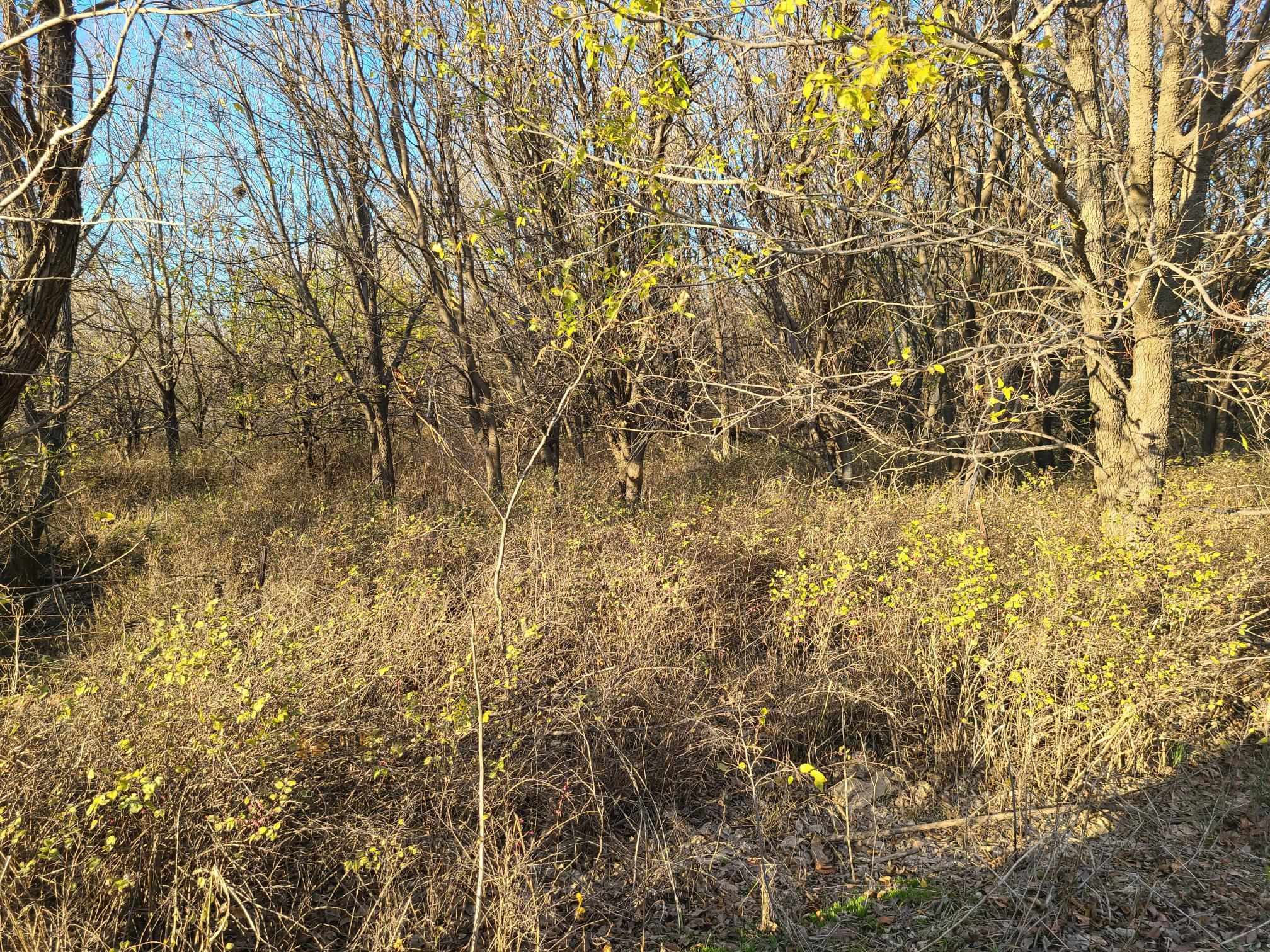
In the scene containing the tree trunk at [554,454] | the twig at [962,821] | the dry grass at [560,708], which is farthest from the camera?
the tree trunk at [554,454]

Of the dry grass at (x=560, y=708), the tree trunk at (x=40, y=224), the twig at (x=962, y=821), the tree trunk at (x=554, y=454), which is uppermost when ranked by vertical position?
the tree trunk at (x=40, y=224)

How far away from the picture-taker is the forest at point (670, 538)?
2678 mm

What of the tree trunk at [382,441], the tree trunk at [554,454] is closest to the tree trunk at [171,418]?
the tree trunk at [382,441]

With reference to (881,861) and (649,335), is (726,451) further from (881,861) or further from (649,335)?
(881,861)

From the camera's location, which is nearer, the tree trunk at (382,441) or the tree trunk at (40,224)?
the tree trunk at (40,224)

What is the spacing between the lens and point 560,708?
3.58 m

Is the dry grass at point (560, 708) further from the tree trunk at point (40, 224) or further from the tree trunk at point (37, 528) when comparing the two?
the tree trunk at point (40, 224)

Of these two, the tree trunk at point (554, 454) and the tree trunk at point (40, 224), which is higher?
the tree trunk at point (40, 224)

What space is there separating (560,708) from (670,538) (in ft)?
8.31

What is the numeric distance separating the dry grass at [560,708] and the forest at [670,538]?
0.09ft

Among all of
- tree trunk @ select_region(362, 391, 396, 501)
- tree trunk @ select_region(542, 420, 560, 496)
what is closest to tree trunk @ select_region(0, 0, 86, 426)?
tree trunk @ select_region(362, 391, 396, 501)

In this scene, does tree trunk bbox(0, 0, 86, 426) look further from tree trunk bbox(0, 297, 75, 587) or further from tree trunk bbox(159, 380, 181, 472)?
tree trunk bbox(159, 380, 181, 472)

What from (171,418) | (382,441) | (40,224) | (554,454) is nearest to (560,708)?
(40,224)

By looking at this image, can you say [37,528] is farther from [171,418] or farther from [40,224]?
[171,418]
